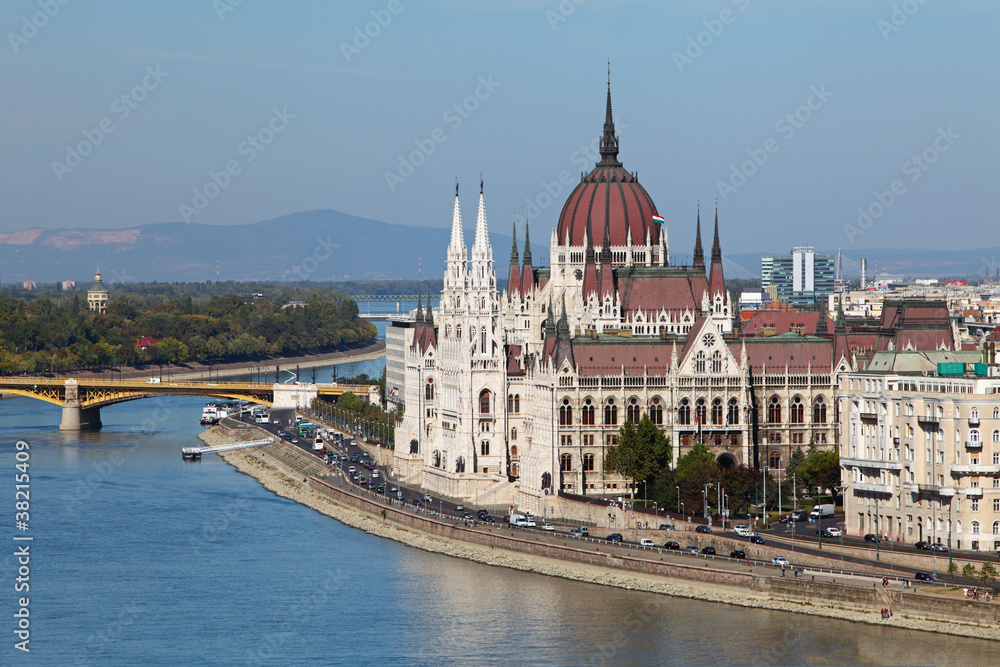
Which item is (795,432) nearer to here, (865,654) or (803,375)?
(803,375)

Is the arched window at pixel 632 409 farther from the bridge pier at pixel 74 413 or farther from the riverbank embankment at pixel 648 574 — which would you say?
the bridge pier at pixel 74 413

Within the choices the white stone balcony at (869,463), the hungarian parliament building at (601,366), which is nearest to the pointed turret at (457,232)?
the hungarian parliament building at (601,366)

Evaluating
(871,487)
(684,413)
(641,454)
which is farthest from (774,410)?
(871,487)

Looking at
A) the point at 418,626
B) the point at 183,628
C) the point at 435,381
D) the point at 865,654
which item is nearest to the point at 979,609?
the point at 865,654

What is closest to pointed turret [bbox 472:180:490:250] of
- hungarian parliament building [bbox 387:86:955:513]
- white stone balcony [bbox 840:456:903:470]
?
hungarian parliament building [bbox 387:86:955:513]

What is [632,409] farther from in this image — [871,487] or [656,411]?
[871,487]

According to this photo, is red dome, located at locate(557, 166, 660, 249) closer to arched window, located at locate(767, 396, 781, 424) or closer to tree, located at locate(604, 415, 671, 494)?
arched window, located at locate(767, 396, 781, 424)

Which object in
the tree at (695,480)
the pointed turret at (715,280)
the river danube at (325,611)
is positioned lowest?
the river danube at (325,611)
